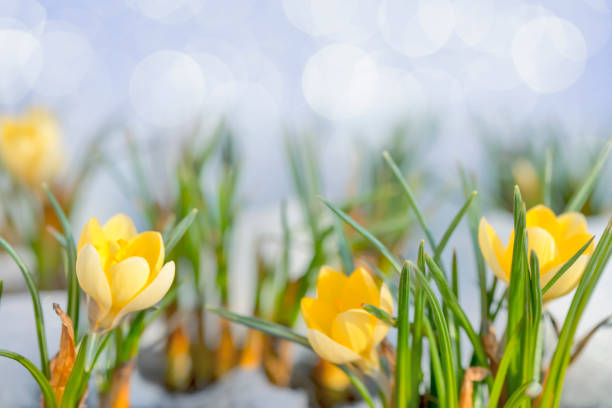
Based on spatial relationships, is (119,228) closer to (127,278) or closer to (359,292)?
(127,278)

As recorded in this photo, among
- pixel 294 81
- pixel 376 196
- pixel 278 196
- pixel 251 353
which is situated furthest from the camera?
pixel 294 81

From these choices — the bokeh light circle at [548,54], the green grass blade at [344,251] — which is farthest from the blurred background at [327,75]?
the green grass blade at [344,251]

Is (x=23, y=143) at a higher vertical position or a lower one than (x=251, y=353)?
higher

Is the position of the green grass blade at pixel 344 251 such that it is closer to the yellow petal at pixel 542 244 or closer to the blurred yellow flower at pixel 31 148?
the yellow petal at pixel 542 244

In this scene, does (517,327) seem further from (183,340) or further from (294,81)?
(294,81)

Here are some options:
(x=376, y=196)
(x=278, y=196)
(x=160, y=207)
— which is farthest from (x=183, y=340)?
(x=278, y=196)
